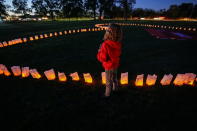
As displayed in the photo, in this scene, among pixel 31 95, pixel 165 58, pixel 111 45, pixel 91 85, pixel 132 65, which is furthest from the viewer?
pixel 165 58

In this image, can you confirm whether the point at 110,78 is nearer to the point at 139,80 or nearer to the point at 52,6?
the point at 139,80

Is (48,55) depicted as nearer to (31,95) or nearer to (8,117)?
(31,95)

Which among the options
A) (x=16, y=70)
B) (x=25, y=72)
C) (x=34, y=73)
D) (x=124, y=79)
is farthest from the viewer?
(x=16, y=70)

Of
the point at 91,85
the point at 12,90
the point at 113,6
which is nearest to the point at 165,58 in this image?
the point at 91,85

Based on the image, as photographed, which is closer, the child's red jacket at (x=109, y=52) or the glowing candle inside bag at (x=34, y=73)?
the child's red jacket at (x=109, y=52)

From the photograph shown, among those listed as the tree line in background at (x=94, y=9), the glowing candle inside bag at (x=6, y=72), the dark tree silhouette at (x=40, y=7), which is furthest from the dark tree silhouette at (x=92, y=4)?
the glowing candle inside bag at (x=6, y=72)

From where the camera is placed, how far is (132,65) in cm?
709

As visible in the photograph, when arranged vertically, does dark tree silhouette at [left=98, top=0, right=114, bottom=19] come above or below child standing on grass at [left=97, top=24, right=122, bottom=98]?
above

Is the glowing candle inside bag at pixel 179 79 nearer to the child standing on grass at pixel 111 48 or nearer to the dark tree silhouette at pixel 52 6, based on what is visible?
the child standing on grass at pixel 111 48

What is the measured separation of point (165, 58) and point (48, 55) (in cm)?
587

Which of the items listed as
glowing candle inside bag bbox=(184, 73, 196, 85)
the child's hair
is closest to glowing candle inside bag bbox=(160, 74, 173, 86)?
glowing candle inside bag bbox=(184, 73, 196, 85)

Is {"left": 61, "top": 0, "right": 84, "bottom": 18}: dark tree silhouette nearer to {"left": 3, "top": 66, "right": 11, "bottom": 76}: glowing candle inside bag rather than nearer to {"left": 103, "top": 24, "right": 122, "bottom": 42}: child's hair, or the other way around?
{"left": 3, "top": 66, "right": 11, "bottom": 76}: glowing candle inside bag

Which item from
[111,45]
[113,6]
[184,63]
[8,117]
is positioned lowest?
[8,117]

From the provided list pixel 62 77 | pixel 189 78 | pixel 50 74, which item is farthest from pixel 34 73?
pixel 189 78
